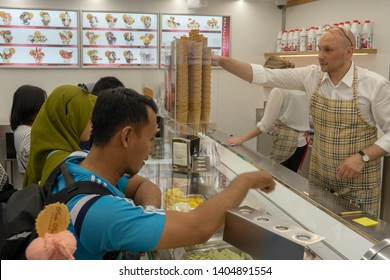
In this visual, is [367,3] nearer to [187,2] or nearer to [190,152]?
[187,2]

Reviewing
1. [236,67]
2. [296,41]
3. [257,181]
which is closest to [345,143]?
[236,67]

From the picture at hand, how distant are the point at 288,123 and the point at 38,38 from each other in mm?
3097

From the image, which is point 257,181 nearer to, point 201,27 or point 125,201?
point 125,201

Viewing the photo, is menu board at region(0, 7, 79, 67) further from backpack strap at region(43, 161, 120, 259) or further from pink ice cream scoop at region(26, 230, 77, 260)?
pink ice cream scoop at region(26, 230, 77, 260)

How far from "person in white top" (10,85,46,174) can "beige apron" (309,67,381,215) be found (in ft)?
6.81

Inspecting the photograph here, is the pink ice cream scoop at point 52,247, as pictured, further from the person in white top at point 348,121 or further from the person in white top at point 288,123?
the person in white top at point 288,123

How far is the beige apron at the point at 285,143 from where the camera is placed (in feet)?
12.8

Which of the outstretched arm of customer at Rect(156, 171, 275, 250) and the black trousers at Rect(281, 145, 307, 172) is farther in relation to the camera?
the black trousers at Rect(281, 145, 307, 172)

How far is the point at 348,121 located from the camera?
249 centimetres

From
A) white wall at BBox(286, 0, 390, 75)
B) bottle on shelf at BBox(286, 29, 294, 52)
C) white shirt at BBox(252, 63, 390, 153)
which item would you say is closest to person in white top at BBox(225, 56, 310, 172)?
white wall at BBox(286, 0, 390, 75)

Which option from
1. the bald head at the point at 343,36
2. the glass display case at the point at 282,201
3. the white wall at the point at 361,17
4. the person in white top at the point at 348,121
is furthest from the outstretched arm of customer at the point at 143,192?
the white wall at the point at 361,17

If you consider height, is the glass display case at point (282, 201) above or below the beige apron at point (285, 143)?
above

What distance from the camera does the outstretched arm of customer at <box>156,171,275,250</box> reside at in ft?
3.94

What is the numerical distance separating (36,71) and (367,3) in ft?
12.4
